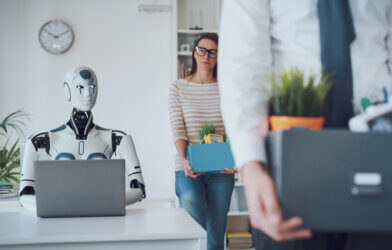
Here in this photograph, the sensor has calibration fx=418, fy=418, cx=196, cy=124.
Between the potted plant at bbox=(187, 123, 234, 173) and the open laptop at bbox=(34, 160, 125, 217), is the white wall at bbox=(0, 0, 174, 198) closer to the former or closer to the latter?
the potted plant at bbox=(187, 123, 234, 173)

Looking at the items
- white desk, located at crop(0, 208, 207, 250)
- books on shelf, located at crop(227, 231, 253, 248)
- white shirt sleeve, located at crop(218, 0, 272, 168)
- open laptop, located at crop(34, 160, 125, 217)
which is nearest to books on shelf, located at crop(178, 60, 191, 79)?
books on shelf, located at crop(227, 231, 253, 248)

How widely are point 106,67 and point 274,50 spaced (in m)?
4.21

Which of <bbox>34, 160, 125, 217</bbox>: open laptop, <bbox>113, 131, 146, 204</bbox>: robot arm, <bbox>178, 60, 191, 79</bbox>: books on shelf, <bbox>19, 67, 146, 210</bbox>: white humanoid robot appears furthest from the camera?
<bbox>178, 60, 191, 79</bbox>: books on shelf

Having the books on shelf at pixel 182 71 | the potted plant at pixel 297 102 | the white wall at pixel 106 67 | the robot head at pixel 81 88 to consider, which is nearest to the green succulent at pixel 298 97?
the potted plant at pixel 297 102

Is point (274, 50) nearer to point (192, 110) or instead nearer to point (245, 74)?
point (245, 74)

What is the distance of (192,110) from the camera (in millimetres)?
2428

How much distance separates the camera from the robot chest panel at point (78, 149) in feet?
7.22

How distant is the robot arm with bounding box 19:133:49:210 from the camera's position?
79.9 inches

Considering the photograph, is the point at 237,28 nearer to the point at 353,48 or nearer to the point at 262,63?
the point at 262,63

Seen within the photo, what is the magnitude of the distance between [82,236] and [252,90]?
862 mm

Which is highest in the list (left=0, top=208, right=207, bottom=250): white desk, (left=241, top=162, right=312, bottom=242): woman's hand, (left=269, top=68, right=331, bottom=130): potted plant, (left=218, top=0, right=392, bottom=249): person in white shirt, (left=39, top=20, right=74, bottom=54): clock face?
(left=39, top=20, right=74, bottom=54): clock face

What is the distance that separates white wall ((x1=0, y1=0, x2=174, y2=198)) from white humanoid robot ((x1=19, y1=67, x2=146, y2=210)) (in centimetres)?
245

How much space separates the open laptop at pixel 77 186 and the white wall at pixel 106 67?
3.07m

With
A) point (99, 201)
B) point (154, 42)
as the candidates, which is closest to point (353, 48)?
point (99, 201)
